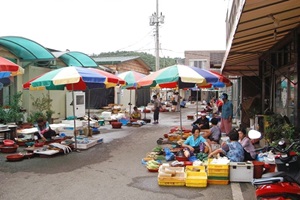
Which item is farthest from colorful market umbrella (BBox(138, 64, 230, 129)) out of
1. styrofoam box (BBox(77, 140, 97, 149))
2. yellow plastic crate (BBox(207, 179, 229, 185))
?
yellow plastic crate (BBox(207, 179, 229, 185))

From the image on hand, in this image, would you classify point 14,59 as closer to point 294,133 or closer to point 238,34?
point 238,34

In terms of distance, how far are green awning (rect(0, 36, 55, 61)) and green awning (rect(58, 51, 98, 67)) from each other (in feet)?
8.38

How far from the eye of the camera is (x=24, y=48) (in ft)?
46.9

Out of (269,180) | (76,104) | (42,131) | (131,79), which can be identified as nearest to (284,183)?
(269,180)

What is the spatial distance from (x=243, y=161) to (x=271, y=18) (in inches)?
114

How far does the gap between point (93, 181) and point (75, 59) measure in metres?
12.5

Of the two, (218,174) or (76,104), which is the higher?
(76,104)

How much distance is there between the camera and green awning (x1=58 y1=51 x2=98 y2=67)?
17652 mm

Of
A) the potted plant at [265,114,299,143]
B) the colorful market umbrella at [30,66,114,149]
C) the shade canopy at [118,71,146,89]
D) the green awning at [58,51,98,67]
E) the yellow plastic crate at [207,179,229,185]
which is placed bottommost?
the yellow plastic crate at [207,179,229,185]

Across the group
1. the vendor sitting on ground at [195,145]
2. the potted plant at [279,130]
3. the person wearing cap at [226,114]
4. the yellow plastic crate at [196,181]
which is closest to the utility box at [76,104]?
the person wearing cap at [226,114]

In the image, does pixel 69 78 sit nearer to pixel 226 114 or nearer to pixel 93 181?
pixel 93 181

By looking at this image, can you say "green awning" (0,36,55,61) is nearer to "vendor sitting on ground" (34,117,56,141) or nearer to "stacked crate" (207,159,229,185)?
"vendor sitting on ground" (34,117,56,141)

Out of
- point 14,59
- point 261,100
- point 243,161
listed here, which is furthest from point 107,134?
point 243,161

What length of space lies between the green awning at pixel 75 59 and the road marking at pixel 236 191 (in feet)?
43.8
